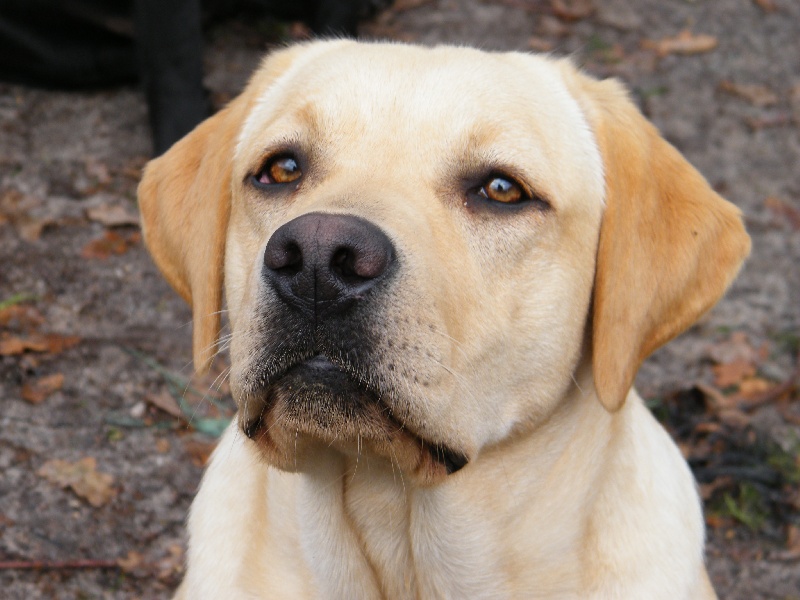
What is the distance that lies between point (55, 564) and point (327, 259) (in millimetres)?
2451

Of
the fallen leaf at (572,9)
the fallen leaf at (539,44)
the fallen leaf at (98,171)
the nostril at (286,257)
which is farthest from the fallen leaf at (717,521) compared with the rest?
the fallen leaf at (572,9)

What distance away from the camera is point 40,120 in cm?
665

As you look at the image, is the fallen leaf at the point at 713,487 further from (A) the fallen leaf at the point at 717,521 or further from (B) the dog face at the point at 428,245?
(B) the dog face at the point at 428,245

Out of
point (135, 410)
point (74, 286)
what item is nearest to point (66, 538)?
point (135, 410)

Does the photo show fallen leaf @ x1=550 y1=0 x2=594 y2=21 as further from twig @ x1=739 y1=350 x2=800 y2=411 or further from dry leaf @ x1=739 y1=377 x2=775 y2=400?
twig @ x1=739 y1=350 x2=800 y2=411

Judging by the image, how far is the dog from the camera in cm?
263

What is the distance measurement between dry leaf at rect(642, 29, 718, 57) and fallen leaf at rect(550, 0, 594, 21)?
0.57m

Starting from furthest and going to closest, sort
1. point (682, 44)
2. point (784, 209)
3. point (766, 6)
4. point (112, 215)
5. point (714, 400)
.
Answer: point (766, 6)
point (682, 44)
point (784, 209)
point (112, 215)
point (714, 400)

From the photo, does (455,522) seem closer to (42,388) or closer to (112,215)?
(42,388)

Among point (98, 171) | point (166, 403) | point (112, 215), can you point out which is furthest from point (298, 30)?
point (166, 403)

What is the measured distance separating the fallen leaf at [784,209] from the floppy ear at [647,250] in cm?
390

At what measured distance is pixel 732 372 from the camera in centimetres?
544

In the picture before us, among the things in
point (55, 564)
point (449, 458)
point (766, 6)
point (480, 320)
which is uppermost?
point (480, 320)

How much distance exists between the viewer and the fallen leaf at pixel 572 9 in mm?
8320
